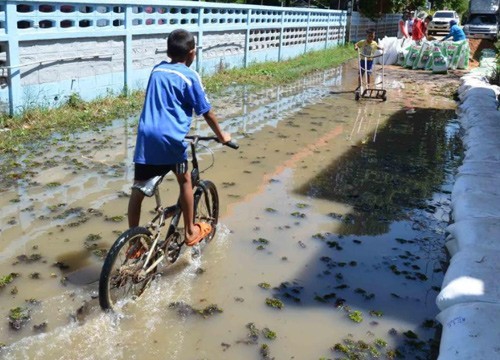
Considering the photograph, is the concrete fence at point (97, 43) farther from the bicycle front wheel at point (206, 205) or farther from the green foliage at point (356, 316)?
the green foliage at point (356, 316)

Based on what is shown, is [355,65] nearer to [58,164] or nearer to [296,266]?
[58,164]

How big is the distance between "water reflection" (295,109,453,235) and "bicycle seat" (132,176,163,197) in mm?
2309

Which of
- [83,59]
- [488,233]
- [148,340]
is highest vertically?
[83,59]

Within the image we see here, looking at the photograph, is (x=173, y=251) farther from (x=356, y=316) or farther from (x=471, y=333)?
(x=471, y=333)

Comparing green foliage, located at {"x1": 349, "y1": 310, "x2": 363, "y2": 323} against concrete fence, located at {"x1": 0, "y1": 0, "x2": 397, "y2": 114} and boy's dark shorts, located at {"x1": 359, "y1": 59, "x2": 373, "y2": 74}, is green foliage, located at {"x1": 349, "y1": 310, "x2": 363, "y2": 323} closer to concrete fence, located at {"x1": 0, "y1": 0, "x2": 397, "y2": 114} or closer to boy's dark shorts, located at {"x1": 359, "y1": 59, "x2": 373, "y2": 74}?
concrete fence, located at {"x1": 0, "y1": 0, "x2": 397, "y2": 114}

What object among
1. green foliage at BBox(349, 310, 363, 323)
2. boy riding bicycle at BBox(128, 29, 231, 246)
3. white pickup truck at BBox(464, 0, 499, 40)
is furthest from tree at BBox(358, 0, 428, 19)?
green foliage at BBox(349, 310, 363, 323)

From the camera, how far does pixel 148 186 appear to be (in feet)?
11.3

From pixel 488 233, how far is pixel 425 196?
2.23 metres

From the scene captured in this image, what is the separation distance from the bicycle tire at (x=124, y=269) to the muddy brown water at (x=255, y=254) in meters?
0.12

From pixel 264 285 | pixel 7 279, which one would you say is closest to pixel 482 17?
pixel 264 285

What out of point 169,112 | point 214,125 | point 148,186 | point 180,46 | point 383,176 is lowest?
point 383,176

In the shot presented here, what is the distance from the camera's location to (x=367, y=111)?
1129cm

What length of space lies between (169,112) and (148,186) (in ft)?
1.59

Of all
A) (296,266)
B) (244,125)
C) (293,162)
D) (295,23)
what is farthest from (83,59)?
(295,23)
